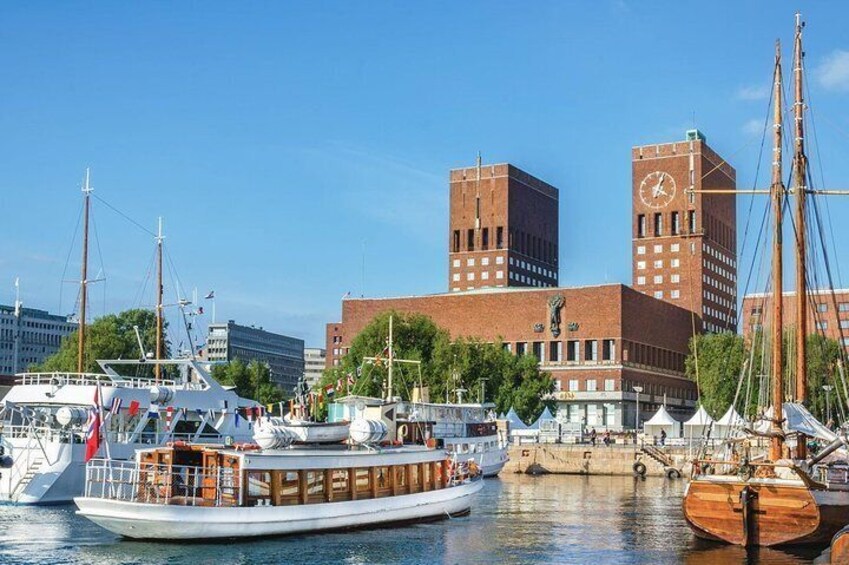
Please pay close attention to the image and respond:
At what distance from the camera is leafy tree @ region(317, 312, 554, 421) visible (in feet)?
381

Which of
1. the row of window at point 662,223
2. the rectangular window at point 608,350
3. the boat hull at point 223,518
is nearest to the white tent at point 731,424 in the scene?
the boat hull at point 223,518

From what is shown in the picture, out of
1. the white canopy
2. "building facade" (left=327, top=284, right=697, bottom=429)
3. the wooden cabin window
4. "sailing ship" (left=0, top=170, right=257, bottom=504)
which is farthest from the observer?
"building facade" (left=327, top=284, right=697, bottom=429)

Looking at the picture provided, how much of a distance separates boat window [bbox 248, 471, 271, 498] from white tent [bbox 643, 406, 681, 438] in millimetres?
72820

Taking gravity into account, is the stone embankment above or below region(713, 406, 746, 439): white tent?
below

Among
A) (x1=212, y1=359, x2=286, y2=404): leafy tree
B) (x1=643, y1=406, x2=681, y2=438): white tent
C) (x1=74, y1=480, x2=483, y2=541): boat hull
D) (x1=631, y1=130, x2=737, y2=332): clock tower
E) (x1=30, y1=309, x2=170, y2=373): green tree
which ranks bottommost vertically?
(x1=74, y1=480, x2=483, y2=541): boat hull

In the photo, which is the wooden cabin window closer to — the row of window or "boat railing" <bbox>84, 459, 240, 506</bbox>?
"boat railing" <bbox>84, 459, 240, 506</bbox>

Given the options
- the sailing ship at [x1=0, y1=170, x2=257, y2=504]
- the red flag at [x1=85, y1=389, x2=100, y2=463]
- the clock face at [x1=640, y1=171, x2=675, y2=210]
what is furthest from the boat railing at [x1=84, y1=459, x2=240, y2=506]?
the clock face at [x1=640, y1=171, x2=675, y2=210]

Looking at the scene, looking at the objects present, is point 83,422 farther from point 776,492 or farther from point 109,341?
point 109,341

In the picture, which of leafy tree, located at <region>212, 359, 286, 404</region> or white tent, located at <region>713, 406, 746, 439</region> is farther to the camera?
leafy tree, located at <region>212, 359, 286, 404</region>

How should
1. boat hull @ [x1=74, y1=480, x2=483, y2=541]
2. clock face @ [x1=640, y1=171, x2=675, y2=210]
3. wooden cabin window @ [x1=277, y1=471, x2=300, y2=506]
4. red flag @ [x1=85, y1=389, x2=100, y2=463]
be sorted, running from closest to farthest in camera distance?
boat hull @ [x1=74, y1=480, x2=483, y2=541], red flag @ [x1=85, y1=389, x2=100, y2=463], wooden cabin window @ [x1=277, y1=471, x2=300, y2=506], clock face @ [x1=640, y1=171, x2=675, y2=210]

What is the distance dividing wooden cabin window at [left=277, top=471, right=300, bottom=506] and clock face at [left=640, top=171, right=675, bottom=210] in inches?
5778

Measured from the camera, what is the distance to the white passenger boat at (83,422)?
186 feet

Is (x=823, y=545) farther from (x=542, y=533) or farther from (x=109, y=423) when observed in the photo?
(x=109, y=423)

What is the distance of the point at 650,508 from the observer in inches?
2443
